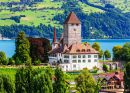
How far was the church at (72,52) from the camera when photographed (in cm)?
9175

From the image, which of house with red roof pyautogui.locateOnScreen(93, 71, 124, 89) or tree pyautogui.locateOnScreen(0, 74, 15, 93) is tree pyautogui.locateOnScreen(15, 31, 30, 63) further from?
tree pyautogui.locateOnScreen(0, 74, 15, 93)

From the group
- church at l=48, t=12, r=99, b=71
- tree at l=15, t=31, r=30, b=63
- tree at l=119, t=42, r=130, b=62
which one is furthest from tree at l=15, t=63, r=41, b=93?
tree at l=119, t=42, r=130, b=62

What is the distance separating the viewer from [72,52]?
9212 centimetres

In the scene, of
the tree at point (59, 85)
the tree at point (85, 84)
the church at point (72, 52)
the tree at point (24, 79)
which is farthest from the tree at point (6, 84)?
the church at point (72, 52)

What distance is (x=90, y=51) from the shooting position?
93250 millimetres

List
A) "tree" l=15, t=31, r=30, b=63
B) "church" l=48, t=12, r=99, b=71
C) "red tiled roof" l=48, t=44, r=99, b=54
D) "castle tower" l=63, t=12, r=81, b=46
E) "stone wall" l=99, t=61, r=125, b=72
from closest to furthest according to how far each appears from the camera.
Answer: "tree" l=15, t=31, r=30, b=63
"church" l=48, t=12, r=99, b=71
"red tiled roof" l=48, t=44, r=99, b=54
"stone wall" l=99, t=61, r=125, b=72
"castle tower" l=63, t=12, r=81, b=46

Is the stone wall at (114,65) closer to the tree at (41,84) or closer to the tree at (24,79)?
the tree at (24,79)

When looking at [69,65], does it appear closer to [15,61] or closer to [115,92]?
[15,61]

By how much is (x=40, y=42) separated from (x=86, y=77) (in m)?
35.6

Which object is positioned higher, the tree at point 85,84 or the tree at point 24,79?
the tree at point 24,79

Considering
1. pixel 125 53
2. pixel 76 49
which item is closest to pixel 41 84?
pixel 76 49

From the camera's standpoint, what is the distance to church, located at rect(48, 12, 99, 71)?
91750 millimetres

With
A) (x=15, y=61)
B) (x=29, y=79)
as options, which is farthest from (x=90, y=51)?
(x=29, y=79)

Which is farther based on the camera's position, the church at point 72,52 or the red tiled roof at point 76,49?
the red tiled roof at point 76,49
